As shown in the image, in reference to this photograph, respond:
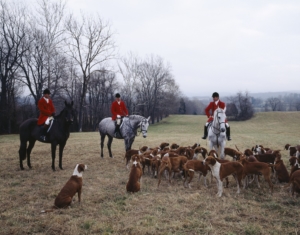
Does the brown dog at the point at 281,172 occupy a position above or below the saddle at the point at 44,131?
below

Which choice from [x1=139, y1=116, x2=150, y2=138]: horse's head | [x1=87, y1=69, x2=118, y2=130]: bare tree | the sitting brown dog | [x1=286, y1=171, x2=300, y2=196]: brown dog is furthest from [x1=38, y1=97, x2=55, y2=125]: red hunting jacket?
[x1=87, y1=69, x2=118, y2=130]: bare tree

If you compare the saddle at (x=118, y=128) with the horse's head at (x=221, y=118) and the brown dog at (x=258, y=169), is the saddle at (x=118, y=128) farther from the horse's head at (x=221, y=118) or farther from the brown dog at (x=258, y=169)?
the brown dog at (x=258, y=169)

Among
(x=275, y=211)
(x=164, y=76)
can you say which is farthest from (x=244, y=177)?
(x=164, y=76)

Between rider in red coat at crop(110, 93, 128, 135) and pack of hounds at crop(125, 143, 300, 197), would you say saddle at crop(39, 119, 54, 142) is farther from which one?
pack of hounds at crop(125, 143, 300, 197)

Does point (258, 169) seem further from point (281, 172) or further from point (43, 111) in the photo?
point (43, 111)

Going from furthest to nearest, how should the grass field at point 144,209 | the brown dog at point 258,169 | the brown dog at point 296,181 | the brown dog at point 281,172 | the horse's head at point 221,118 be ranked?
the horse's head at point 221,118 → the brown dog at point 281,172 → the brown dog at point 258,169 → the brown dog at point 296,181 → the grass field at point 144,209

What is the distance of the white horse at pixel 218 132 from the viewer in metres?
8.71

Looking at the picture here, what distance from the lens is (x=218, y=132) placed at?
9117 mm

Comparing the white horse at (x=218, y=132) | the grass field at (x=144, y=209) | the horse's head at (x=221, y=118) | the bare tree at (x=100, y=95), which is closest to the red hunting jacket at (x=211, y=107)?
the white horse at (x=218, y=132)

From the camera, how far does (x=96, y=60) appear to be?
30453 mm

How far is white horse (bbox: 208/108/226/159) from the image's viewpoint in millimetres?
8711

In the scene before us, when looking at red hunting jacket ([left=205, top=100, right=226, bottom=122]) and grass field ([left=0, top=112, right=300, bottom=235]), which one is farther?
red hunting jacket ([left=205, top=100, right=226, bottom=122])

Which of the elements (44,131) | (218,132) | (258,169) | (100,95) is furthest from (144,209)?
(100,95)

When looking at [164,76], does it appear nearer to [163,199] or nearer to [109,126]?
[109,126]
